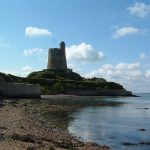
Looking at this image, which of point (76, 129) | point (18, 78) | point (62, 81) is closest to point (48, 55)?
point (62, 81)

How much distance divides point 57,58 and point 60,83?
24793mm

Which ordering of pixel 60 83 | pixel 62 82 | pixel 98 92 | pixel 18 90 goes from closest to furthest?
pixel 18 90, pixel 60 83, pixel 62 82, pixel 98 92

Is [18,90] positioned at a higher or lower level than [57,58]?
lower

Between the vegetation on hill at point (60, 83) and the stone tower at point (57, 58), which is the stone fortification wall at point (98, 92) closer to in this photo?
the vegetation on hill at point (60, 83)

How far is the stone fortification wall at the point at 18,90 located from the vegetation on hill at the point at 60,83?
31.2 m

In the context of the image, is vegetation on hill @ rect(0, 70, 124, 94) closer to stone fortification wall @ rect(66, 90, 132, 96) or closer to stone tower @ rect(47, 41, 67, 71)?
stone fortification wall @ rect(66, 90, 132, 96)

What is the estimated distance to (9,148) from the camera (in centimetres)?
1831

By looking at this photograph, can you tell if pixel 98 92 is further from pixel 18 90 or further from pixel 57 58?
pixel 18 90

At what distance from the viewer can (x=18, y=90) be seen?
94.0m

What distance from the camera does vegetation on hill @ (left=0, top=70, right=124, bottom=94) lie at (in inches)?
5615

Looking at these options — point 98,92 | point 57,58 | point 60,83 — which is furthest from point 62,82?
point 57,58

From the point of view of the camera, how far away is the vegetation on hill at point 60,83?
14262 cm

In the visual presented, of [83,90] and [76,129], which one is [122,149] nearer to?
[76,129]

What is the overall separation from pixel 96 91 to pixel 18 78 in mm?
36777
